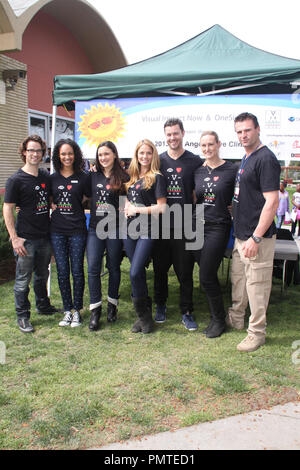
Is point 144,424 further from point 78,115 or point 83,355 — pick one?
point 78,115

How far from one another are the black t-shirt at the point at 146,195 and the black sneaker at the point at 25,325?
146cm

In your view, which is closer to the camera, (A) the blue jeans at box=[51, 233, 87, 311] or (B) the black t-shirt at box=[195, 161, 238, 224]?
(B) the black t-shirt at box=[195, 161, 238, 224]

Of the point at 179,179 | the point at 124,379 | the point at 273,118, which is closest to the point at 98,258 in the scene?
the point at 179,179

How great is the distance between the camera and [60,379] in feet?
9.05

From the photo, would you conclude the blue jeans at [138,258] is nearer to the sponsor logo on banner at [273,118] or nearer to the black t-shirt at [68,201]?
the black t-shirt at [68,201]

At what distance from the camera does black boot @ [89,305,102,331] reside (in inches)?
142

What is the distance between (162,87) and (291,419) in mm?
3551

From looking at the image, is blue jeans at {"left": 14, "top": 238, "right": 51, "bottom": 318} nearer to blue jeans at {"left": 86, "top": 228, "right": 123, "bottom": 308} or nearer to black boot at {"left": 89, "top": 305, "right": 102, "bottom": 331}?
blue jeans at {"left": 86, "top": 228, "right": 123, "bottom": 308}

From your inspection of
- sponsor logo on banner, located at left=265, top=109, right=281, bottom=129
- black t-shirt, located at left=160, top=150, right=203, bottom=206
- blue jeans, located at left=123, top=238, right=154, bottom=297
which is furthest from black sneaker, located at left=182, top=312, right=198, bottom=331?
sponsor logo on banner, located at left=265, top=109, right=281, bottom=129

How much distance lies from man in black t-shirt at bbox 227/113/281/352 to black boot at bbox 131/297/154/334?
89 cm

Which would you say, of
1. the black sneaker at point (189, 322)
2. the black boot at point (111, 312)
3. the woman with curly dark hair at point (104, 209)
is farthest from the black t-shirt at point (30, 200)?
the black sneaker at point (189, 322)

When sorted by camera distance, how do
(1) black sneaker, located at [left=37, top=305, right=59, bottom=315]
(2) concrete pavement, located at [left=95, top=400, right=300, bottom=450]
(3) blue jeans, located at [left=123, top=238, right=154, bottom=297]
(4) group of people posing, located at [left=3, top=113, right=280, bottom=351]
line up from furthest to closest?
(1) black sneaker, located at [left=37, top=305, right=59, bottom=315]
(3) blue jeans, located at [left=123, top=238, right=154, bottom=297]
(4) group of people posing, located at [left=3, top=113, right=280, bottom=351]
(2) concrete pavement, located at [left=95, top=400, right=300, bottom=450]

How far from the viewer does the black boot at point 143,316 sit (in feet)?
11.4

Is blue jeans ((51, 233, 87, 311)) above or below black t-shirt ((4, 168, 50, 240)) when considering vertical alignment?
below
